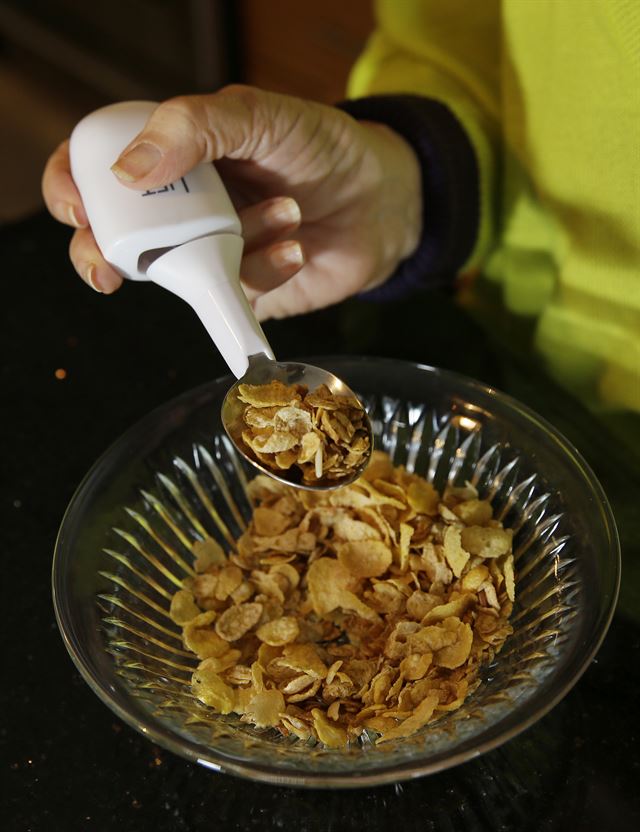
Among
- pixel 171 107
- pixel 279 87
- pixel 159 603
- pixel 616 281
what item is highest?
pixel 171 107

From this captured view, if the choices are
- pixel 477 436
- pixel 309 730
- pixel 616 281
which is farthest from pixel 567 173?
pixel 309 730

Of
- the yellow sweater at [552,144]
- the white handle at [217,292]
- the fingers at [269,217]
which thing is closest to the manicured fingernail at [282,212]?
the fingers at [269,217]

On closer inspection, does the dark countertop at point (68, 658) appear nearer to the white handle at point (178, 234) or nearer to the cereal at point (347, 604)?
the cereal at point (347, 604)

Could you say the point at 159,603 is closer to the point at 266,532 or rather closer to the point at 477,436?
the point at 266,532

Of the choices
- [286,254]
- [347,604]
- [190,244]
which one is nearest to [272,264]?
[286,254]

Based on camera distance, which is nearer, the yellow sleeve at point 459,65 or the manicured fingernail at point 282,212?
the manicured fingernail at point 282,212

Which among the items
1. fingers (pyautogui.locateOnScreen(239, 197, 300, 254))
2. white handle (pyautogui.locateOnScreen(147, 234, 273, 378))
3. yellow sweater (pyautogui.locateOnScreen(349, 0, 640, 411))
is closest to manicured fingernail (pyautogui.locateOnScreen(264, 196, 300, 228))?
fingers (pyautogui.locateOnScreen(239, 197, 300, 254))
